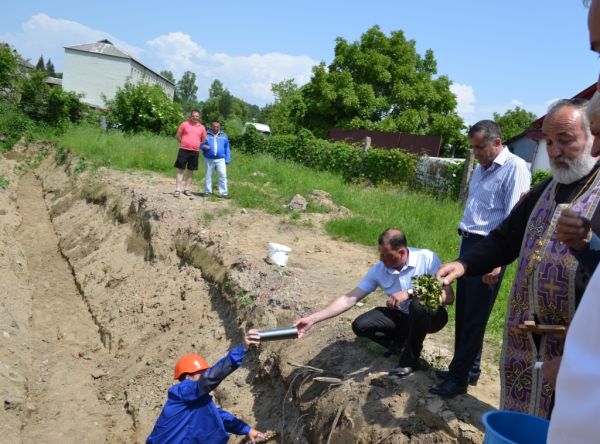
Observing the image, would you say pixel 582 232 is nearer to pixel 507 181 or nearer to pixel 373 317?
pixel 507 181

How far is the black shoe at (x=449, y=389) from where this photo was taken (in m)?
3.97

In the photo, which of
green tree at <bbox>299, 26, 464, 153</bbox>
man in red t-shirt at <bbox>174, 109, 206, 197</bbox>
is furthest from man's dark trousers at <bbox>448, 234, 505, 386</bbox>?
green tree at <bbox>299, 26, 464, 153</bbox>

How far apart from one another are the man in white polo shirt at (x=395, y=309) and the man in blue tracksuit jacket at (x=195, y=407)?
62 centimetres

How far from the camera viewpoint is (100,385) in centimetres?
718

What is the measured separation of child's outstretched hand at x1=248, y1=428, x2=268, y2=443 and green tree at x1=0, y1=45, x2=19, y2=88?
92.7 feet

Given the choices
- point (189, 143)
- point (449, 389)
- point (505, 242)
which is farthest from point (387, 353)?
point (189, 143)

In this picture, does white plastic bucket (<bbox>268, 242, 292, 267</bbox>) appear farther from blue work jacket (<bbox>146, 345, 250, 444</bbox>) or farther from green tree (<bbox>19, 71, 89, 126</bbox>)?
green tree (<bbox>19, 71, 89, 126</bbox>)

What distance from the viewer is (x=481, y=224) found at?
168 inches

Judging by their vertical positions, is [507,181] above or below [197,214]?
above

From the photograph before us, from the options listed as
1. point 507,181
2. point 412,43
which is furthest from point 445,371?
point 412,43

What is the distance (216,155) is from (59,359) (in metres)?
5.22

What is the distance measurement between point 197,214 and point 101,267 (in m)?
2.00

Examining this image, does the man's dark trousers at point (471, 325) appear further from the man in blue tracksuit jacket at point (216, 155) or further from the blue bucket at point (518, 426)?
the man in blue tracksuit jacket at point (216, 155)

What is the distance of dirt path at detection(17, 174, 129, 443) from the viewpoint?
6.29 meters
